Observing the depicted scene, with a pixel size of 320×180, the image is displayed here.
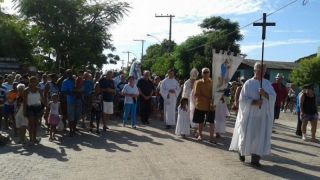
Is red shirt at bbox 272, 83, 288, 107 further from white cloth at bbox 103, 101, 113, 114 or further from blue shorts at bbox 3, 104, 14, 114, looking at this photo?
blue shorts at bbox 3, 104, 14, 114

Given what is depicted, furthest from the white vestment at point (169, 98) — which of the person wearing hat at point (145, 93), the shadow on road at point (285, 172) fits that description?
the shadow on road at point (285, 172)

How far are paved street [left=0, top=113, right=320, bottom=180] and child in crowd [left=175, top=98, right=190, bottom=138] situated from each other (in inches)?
14.9

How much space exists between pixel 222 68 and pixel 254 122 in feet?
10.3

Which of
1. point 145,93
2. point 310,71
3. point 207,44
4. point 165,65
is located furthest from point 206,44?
point 145,93

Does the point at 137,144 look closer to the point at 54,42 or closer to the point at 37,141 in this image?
the point at 37,141

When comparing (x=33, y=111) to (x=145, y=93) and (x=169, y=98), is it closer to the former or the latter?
(x=169, y=98)

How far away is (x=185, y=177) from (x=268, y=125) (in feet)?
7.46

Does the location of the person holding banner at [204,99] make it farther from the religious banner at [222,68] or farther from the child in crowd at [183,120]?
the child in crowd at [183,120]

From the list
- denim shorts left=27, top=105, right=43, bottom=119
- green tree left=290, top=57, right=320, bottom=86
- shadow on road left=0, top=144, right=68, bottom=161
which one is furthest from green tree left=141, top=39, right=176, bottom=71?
shadow on road left=0, top=144, right=68, bottom=161

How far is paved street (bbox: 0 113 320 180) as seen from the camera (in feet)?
31.1

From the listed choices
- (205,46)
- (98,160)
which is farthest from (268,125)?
(205,46)

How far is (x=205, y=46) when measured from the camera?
54.8m

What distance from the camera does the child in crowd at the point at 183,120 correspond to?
47.9ft

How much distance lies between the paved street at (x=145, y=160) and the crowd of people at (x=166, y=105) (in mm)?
471
